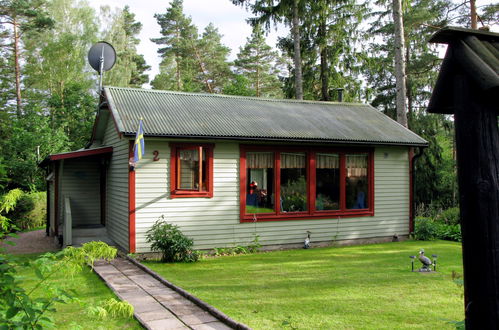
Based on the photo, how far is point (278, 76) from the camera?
29047 millimetres

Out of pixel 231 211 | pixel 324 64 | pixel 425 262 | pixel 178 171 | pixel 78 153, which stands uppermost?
pixel 324 64

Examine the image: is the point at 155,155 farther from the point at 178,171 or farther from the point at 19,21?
the point at 19,21

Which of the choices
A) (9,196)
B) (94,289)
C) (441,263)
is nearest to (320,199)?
(441,263)

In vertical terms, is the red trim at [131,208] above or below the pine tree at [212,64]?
below

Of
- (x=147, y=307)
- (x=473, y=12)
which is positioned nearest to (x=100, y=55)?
(x=147, y=307)

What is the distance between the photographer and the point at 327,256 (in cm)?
1088

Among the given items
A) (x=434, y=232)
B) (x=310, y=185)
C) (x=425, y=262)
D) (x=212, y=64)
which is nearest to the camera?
(x=425, y=262)

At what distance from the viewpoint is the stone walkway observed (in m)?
5.66

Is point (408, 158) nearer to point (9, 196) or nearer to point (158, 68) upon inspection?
point (9, 196)

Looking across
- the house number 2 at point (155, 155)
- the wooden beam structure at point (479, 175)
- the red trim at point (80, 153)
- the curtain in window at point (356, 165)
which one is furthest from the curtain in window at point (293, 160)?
the wooden beam structure at point (479, 175)

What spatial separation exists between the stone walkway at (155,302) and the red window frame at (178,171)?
2243mm

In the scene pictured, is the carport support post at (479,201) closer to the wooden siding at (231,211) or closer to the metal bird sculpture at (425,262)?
the metal bird sculpture at (425,262)

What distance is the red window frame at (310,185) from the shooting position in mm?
11508

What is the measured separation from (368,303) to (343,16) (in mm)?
20511
